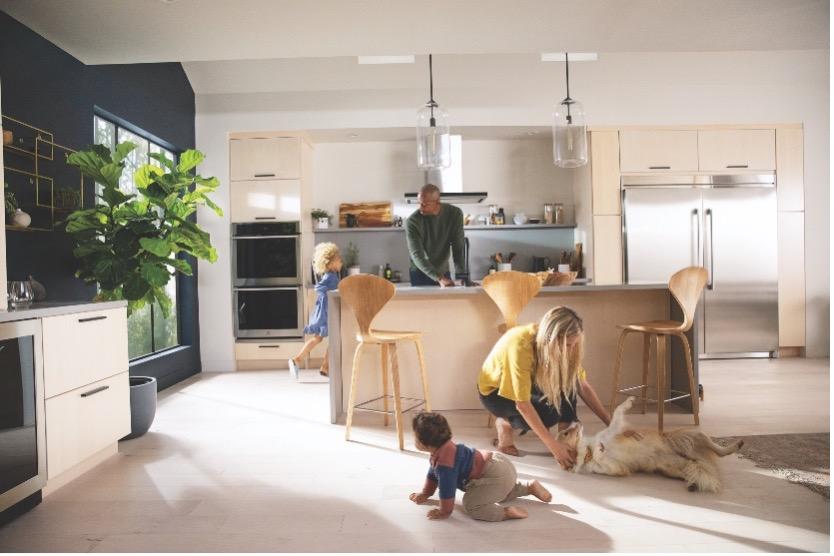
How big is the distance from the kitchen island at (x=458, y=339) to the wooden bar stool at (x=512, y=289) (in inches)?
14.4

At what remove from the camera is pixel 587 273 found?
593cm

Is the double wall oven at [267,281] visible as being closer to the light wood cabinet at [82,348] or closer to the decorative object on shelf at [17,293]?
the light wood cabinet at [82,348]

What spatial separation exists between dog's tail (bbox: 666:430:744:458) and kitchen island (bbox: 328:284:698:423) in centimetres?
122

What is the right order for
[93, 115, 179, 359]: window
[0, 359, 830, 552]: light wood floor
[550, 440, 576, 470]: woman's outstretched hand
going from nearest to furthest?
[0, 359, 830, 552]: light wood floor < [550, 440, 576, 470]: woman's outstretched hand < [93, 115, 179, 359]: window

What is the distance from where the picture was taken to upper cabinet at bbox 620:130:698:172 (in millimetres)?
5836

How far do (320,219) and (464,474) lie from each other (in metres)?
4.38

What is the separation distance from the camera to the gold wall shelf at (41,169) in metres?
3.22

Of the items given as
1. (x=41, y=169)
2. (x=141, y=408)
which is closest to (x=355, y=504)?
(x=141, y=408)

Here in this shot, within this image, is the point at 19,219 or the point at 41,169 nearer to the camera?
the point at 19,219

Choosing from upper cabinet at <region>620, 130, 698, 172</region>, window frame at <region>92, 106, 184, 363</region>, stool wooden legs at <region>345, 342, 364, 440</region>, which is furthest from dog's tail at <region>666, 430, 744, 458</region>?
upper cabinet at <region>620, 130, 698, 172</region>

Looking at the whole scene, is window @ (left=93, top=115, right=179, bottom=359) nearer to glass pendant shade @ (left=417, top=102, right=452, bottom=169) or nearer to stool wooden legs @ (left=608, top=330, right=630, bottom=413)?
glass pendant shade @ (left=417, top=102, right=452, bottom=169)

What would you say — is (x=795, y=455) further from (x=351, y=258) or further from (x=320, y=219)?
(x=320, y=219)

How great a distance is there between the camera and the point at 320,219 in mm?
6191

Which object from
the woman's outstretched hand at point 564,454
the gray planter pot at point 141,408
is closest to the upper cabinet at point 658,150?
the woman's outstretched hand at point 564,454
